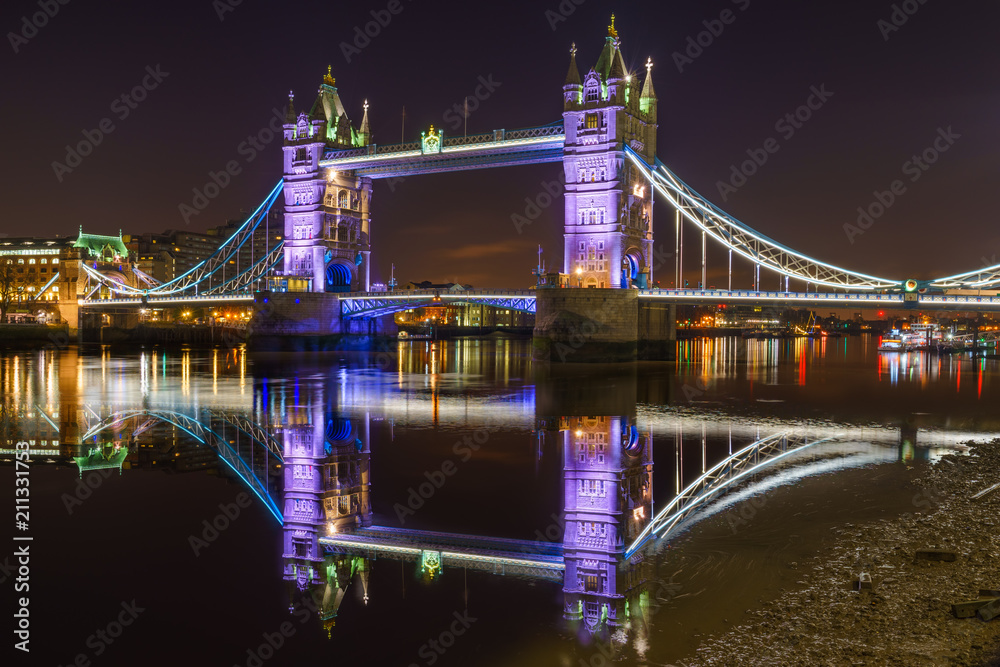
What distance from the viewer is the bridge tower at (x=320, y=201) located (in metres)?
48.7

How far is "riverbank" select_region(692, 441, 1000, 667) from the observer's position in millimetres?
5566

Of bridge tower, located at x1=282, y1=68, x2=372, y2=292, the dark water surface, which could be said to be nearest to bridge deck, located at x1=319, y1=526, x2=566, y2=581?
the dark water surface

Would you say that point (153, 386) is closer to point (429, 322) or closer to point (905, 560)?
point (905, 560)

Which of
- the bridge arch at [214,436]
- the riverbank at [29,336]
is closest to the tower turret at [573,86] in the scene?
the bridge arch at [214,436]

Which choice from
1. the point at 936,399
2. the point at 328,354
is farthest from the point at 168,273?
the point at 936,399

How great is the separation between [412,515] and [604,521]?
2.27m

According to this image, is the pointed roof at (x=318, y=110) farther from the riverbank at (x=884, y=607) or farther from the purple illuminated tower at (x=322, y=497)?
the riverbank at (x=884, y=607)

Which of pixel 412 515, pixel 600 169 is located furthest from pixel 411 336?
pixel 412 515

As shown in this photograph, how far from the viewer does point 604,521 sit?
29.8 ft

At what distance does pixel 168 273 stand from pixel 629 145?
93.1 metres

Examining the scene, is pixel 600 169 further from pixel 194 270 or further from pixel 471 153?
pixel 194 270

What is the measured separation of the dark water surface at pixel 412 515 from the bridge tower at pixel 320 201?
27774 millimetres

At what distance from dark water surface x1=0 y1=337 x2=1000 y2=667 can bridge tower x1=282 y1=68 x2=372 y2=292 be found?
2777 centimetres

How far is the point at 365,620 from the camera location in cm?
632
